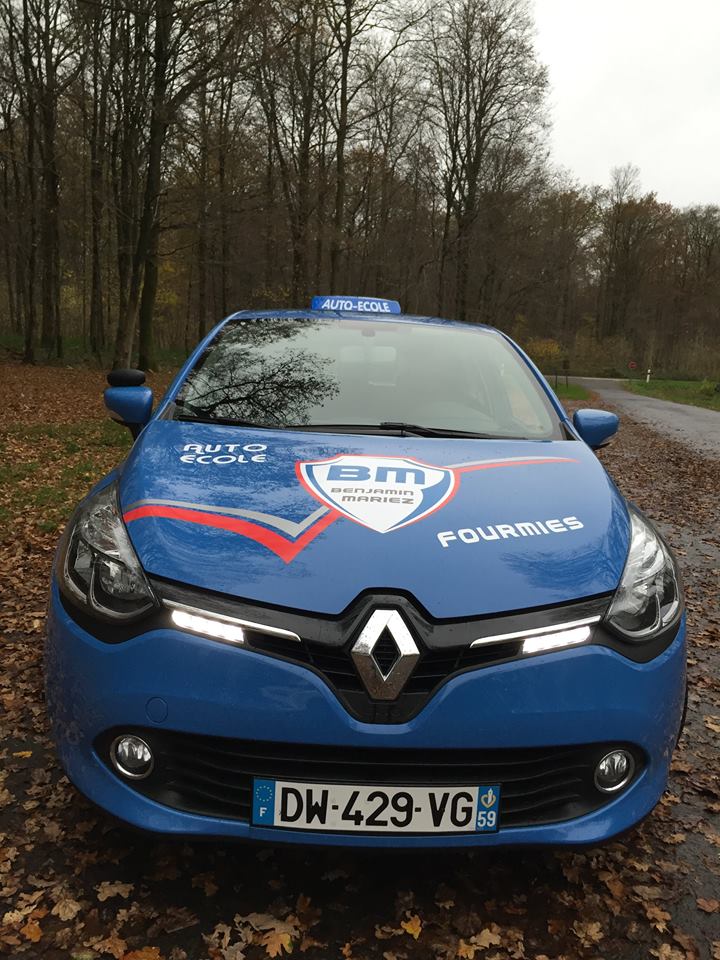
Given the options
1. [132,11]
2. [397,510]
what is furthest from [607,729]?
[132,11]

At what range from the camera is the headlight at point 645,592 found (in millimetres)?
→ 2031

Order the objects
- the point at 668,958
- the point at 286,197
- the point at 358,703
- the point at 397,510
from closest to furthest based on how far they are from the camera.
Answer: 1. the point at 358,703
2. the point at 668,958
3. the point at 397,510
4. the point at 286,197

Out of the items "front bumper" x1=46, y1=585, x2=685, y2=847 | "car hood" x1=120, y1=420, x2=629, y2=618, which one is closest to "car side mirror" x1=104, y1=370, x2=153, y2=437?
"car hood" x1=120, y1=420, x2=629, y2=618

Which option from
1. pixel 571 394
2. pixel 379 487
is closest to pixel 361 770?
pixel 379 487

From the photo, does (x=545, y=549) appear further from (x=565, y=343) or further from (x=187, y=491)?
(x=565, y=343)

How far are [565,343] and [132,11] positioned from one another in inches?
1735

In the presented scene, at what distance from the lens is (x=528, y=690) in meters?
1.85

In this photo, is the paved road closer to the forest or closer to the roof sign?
the forest

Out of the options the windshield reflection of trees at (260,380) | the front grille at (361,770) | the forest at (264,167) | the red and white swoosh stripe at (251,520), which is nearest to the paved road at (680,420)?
the forest at (264,167)

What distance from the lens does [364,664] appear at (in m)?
1.83

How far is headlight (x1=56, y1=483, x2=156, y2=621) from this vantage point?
1975 millimetres

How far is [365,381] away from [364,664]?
1746 millimetres

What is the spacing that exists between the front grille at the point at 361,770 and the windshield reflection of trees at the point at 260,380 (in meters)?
1.40

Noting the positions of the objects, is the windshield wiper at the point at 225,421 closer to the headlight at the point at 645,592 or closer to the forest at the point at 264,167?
the headlight at the point at 645,592
